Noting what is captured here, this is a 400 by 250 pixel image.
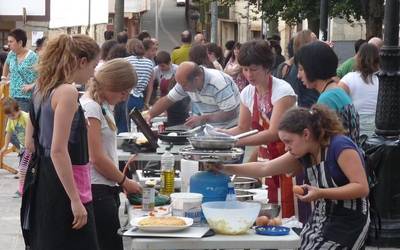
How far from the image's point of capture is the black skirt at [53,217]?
193 inches

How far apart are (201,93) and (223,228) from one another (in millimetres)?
3511

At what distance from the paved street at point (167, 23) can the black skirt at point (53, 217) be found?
4570 centimetres

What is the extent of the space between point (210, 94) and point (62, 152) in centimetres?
349

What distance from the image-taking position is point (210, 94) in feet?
26.7

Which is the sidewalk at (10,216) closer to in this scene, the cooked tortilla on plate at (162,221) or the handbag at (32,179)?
the handbag at (32,179)

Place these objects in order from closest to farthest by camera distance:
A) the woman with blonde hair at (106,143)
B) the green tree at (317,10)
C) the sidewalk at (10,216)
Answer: the woman with blonde hair at (106,143) → the sidewalk at (10,216) → the green tree at (317,10)

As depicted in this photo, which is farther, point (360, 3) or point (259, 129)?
point (360, 3)

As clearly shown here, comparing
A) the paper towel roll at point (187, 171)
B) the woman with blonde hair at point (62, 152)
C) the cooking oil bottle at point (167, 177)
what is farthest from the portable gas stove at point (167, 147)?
the woman with blonde hair at point (62, 152)

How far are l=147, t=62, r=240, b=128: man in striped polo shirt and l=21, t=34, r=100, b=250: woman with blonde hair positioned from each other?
302 cm

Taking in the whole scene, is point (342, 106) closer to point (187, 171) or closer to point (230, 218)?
point (187, 171)

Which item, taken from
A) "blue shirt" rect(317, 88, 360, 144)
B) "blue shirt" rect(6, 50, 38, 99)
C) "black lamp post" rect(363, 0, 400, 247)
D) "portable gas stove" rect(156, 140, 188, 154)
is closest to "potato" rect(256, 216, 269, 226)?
"blue shirt" rect(317, 88, 360, 144)

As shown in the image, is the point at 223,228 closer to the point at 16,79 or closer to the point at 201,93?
the point at 201,93

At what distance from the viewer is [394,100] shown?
8.60 metres

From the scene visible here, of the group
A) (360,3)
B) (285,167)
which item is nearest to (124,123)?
(285,167)
